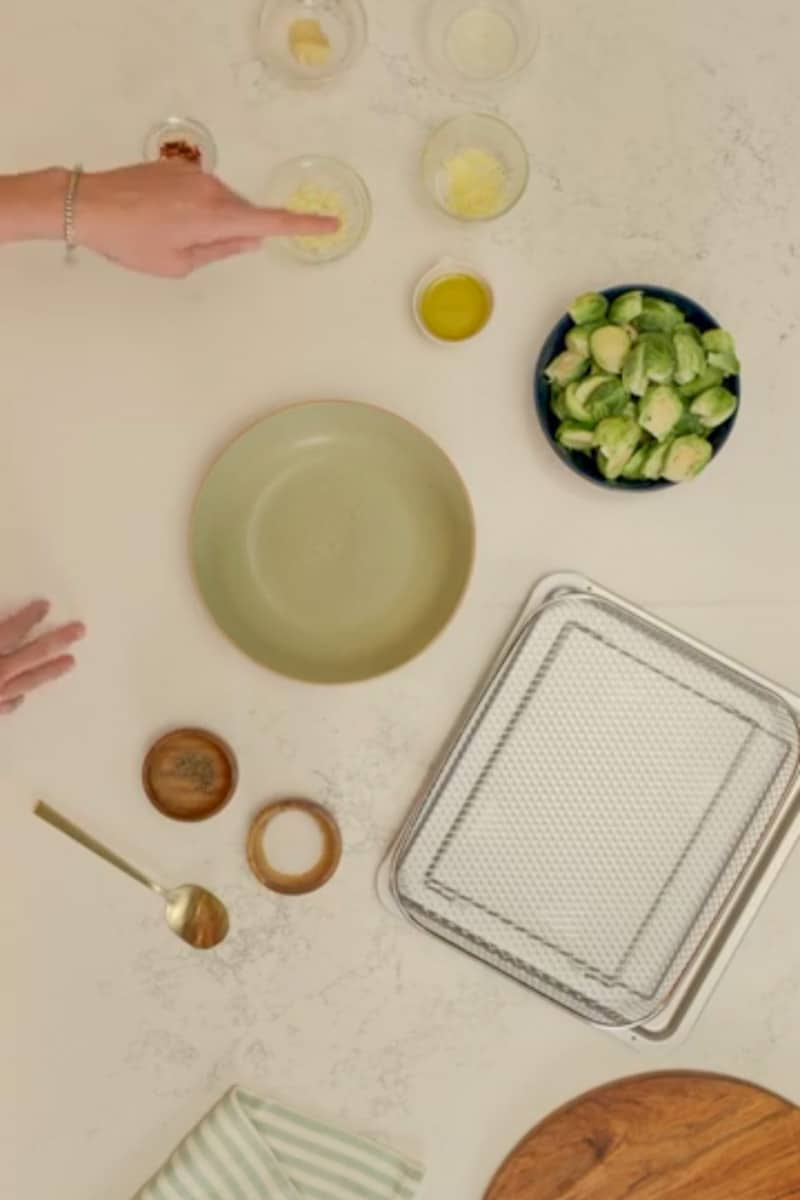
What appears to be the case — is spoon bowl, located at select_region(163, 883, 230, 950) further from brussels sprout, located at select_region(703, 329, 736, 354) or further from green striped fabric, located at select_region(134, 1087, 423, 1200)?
brussels sprout, located at select_region(703, 329, 736, 354)

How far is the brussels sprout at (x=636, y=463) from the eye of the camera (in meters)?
1.26

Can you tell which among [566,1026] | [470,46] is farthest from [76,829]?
[470,46]

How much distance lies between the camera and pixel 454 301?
1.35 meters

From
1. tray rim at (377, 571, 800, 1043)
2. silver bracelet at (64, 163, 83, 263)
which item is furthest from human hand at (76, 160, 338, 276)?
tray rim at (377, 571, 800, 1043)

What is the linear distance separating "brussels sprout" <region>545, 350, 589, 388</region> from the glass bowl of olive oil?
0.10 metres

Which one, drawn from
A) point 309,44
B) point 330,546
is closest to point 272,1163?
point 330,546

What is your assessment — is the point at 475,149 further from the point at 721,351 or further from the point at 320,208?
the point at 721,351

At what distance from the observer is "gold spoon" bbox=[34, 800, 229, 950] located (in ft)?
4.31

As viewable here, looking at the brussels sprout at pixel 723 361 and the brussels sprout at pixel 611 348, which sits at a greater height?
the brussels sprout at pixel 723 361

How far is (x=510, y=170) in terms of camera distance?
4.46ft

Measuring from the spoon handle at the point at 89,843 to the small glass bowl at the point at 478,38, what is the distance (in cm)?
89

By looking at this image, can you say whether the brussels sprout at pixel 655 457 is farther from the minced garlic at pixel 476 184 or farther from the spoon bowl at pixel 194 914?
the spoon bowl at pixel 194 914

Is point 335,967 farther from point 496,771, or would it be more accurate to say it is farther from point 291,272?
point 291,272

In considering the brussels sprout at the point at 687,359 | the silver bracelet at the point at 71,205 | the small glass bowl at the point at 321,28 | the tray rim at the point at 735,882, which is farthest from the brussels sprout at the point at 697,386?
the silver bracelet at the point at 71,205
